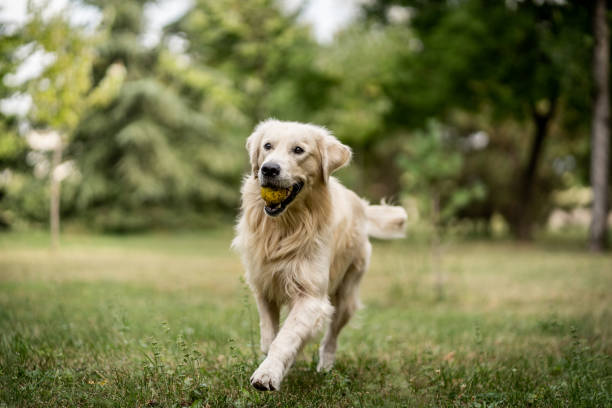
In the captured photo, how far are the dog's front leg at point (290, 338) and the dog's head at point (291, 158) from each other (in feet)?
2.04

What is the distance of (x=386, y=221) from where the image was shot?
473 cm

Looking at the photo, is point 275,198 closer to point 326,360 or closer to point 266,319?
point 266,319

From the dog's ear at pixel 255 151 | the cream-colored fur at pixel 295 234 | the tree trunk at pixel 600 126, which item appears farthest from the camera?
the tree trunk at pixel 600 126

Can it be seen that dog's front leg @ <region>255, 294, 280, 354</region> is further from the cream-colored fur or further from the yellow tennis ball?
the yellow tennis ball

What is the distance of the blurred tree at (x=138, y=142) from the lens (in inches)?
891

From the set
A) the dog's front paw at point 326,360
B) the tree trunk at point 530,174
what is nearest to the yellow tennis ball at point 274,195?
the dog's front paw at point 326,360

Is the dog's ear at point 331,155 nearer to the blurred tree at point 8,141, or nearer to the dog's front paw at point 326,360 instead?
the dog's front paw at point 326,360

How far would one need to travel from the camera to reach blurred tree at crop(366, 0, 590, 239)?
15.3 m

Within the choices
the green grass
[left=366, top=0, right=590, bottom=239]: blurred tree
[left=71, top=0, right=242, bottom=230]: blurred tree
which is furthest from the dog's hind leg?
[left=71, top=0, right=242, bottom=230]: blurred tree

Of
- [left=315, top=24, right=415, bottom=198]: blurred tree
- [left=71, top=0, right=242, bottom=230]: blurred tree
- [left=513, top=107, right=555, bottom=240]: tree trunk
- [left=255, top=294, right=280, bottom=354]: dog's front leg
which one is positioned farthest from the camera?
[left=71, top=0, right=242, bottom=230]: blurred tree

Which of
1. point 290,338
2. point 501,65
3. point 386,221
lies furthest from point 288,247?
point 501,65

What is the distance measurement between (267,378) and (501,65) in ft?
55.6

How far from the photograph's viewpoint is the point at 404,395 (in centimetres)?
314

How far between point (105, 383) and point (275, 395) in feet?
3.29
